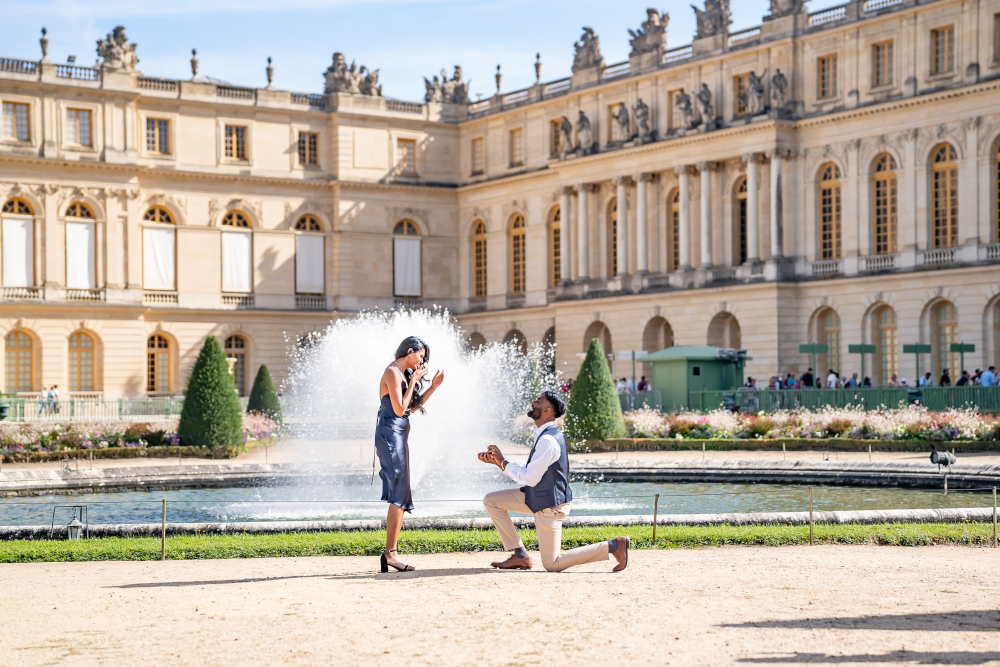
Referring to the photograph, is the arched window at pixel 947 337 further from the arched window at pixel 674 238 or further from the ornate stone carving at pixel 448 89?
the ornate stone carving at pixel 448 89

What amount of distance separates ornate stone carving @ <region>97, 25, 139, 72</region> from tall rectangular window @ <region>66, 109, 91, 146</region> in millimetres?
2136

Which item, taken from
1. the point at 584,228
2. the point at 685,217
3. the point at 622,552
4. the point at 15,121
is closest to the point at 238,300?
the point at 15,121

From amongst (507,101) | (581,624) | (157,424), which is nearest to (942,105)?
(507,101)

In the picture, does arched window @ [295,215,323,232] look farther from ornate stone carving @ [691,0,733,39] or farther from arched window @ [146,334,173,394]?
ornate stone carving @ [691,0,733,39]

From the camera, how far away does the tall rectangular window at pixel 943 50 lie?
1656 inches

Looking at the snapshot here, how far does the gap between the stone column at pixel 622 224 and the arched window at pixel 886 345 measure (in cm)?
1163

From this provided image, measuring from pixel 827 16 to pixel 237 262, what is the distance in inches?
1042

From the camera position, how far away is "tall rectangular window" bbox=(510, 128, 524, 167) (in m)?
57.8

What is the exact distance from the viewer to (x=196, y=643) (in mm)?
8430

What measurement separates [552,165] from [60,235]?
20615 millimetres

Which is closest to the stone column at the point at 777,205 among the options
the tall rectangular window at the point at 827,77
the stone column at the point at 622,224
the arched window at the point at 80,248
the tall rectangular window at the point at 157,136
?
the tall rectangular window at the point at 827,77

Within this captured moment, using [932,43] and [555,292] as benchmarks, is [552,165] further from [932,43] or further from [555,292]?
[932,43]

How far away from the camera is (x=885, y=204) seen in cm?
4453

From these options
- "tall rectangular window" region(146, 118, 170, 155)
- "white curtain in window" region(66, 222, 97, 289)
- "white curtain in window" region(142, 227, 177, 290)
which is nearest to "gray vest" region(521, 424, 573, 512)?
"white curtain in window" region(66, 222, 97, 289)
